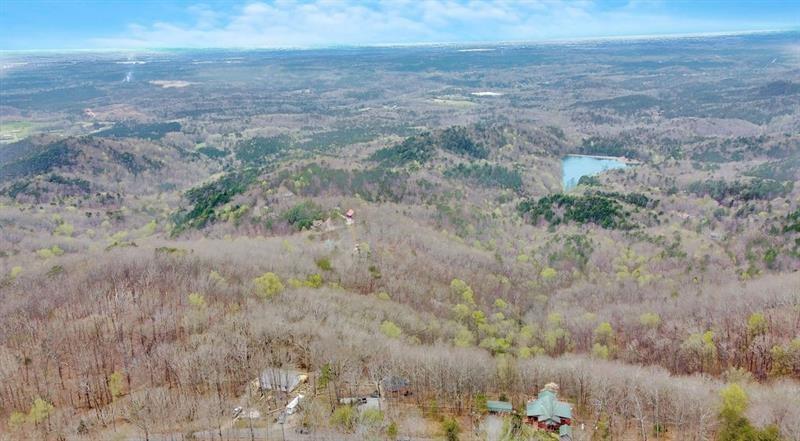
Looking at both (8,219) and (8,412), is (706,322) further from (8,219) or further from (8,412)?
(8,219)

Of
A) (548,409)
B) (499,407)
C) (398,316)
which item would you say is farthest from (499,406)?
(398,316)

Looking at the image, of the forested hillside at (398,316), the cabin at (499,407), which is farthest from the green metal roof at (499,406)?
the forested hillside at (398,316)

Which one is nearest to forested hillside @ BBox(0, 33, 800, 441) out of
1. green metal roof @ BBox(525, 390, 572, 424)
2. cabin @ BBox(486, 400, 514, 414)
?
cabin @ BBox(486, 400, 514, 414)

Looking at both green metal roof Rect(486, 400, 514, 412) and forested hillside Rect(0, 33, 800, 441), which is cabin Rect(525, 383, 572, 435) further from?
forested hillside Rect(0, 33, 800, 441)

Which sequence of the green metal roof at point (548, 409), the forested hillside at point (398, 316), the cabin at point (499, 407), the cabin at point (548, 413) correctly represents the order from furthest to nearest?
the cabin at point (499, 407) < the forested hillside at point (398, 316) < the green metal roof at point (548, 409) < the cabin at point (548, 413)

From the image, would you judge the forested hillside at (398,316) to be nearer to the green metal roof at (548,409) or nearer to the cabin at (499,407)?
the cabin at (499,407)

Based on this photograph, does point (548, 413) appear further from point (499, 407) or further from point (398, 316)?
point (398, 316)

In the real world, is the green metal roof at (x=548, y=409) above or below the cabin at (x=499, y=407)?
A: above

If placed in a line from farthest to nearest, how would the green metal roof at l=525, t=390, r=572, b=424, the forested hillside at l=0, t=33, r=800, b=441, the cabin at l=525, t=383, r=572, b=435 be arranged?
the forested hillside at l=0, t=33, r=800, b=441 < the green metal roof at l=525, t=390, r=572, b=424 < the cabin at l=525, t=383, r=572, b=435
